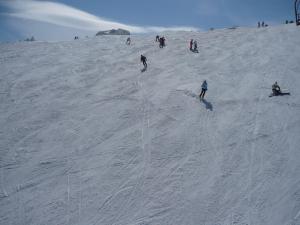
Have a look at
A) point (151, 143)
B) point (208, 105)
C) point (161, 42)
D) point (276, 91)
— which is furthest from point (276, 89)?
point (161, 42)

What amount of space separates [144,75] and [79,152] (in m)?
11.0

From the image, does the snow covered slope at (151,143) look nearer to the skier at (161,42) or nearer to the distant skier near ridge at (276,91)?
the distant skier near ridge at (276,91)

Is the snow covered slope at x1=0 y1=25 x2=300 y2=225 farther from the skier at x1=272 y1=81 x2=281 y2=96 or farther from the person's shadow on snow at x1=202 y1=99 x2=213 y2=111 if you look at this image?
the skier at x1=272 y1=81 x2=281 y2=96

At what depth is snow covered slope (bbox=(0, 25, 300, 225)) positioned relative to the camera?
35.5ft

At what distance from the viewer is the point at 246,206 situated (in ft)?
35.7

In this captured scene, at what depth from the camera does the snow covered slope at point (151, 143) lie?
10.8m

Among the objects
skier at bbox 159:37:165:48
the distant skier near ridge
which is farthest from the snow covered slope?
skier at bbox 159:37:165:48

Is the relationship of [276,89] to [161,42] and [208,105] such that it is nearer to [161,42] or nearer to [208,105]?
[208,105]

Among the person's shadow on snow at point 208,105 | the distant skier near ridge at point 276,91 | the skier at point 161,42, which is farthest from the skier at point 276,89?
the skier at point 161,42

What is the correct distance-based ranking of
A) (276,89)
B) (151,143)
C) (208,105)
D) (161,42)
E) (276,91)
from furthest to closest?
(161,42) → (276,89) → (276,91) → (208,105) → (151,143)

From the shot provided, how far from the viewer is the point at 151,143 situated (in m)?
14.5

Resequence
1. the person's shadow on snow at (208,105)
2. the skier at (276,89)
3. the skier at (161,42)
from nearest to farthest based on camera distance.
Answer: the person's shadow on snow at (208,105) → the skier at (276,89) → the skier at (161,42)

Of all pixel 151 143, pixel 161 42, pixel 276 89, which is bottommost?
pixel 151 143

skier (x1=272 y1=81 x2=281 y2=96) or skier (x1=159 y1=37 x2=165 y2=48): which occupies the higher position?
skier (x1=159 y1=37 x2=165 y2=48)
